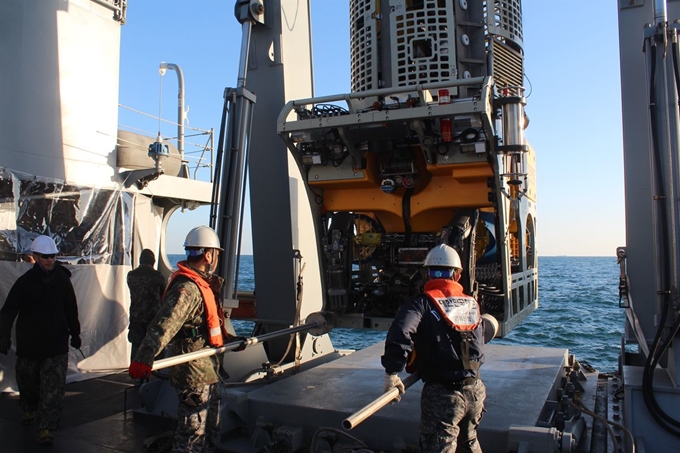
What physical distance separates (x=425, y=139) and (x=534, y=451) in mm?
3193

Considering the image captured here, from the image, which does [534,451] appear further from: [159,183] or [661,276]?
[159,183]

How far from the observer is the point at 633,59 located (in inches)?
232

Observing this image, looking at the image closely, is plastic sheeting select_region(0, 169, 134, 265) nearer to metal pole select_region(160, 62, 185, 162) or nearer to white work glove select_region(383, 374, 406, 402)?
metal pole select_region(160, 62, 185, 162)

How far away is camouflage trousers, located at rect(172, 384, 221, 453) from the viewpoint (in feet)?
13.0

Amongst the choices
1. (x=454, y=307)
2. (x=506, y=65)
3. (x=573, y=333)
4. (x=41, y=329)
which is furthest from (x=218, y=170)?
(x=573, y=333)

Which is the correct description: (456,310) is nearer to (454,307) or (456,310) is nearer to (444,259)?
(454,307)

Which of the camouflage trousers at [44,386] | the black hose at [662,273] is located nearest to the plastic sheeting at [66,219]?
the camouflage trousers at [44,386]

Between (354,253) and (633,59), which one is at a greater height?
(633,59)

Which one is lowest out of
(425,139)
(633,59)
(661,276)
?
(661,276)

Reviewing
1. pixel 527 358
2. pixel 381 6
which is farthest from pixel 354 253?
pixel 381 6

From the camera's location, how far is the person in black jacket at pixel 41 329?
542 cm

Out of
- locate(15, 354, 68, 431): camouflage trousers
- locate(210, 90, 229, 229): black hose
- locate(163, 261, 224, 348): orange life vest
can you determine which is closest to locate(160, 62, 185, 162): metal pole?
locate(210, 90, 229, 229): black hose

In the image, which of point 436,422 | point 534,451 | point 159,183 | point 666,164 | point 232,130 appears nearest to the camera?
point 436,422

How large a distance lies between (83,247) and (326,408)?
17.3ft
